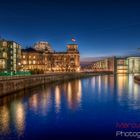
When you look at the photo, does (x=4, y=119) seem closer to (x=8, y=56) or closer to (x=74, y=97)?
(x=74, y=97)

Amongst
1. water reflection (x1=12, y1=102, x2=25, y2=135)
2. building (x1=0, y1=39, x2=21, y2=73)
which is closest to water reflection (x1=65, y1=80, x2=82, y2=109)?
water reflection (x1=12, y1=102, x2=25, y2=135)

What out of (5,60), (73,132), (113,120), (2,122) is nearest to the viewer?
(73,132)

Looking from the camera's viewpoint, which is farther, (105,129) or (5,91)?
(5,91)

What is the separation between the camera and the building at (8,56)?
132538 mm

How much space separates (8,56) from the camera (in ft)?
461

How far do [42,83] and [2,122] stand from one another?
8298cm

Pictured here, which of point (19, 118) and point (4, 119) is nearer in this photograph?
point (4, 119)

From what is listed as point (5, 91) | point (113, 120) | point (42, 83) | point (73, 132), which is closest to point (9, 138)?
point (73, 132)

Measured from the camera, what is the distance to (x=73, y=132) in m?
35.4

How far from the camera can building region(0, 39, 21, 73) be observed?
435 feet

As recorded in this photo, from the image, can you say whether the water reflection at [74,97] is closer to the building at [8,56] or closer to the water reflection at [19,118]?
the water reflection at [19,118]

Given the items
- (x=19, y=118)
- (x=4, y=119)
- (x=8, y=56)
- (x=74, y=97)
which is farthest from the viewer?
(x=8, y=56)

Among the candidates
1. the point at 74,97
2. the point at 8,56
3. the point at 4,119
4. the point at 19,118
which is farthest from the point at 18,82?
the point at 8,56

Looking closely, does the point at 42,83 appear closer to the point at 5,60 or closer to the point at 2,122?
the point at 5,60
